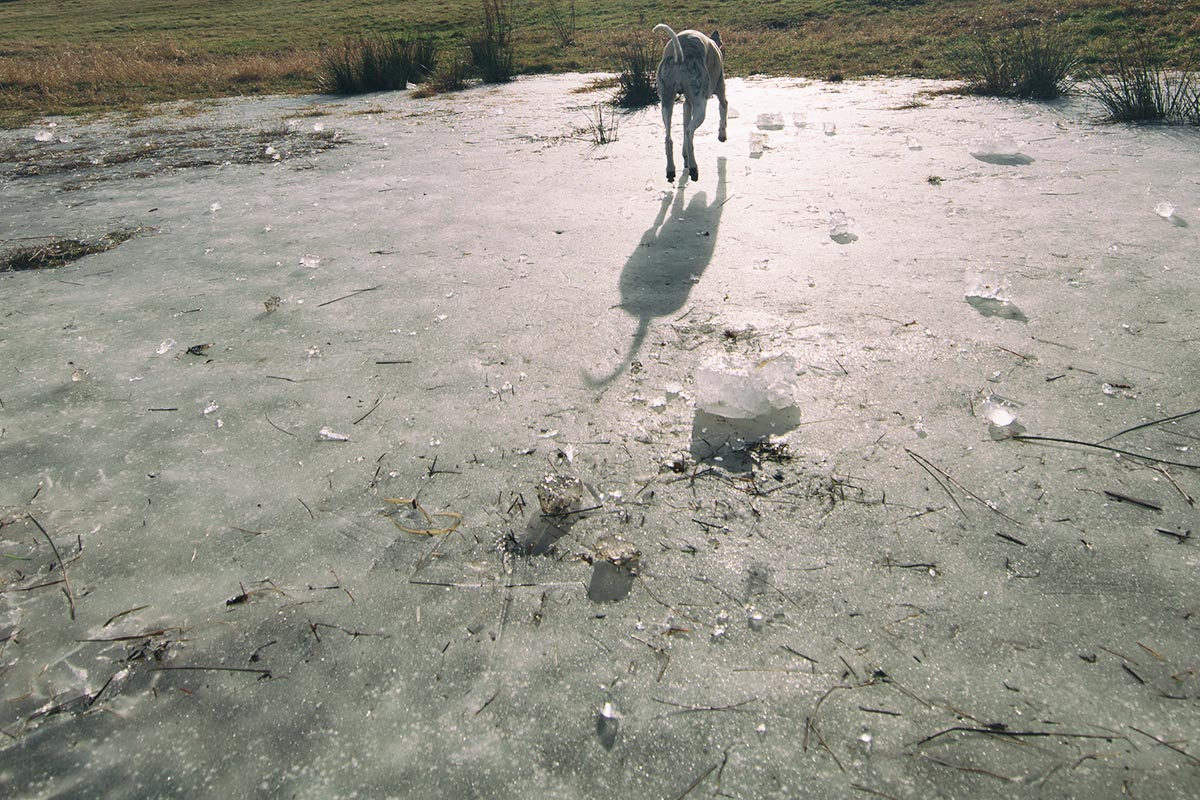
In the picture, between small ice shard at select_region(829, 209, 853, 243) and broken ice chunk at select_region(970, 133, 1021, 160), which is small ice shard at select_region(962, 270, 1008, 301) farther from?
broken ice chunk at select_region(970, 133, 1021, 160)

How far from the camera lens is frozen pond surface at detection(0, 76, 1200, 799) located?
5.01ft

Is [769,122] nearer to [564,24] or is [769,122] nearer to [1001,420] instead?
[1001,420]

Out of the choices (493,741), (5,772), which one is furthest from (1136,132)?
(5,772)

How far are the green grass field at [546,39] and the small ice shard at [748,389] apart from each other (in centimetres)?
814

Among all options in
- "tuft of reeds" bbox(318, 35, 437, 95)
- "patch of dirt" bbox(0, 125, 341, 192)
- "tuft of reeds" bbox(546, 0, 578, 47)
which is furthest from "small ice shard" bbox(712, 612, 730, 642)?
"tuft of reeds" bbox(546, 0, 578, 47)

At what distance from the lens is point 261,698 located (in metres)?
1.65

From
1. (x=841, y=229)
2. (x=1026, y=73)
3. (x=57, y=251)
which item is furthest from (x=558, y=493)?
(x=1026, y=73)

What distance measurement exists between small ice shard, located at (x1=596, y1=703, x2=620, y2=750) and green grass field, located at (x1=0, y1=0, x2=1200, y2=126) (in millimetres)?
9576

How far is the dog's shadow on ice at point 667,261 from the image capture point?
333cm

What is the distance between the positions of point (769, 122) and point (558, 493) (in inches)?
223

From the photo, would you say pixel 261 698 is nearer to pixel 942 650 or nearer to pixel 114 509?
pixel 114 509

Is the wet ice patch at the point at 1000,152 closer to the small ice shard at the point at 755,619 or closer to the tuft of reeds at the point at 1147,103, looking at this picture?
the tuft of reeds at the point at 1147,103

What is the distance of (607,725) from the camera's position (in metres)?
1.56

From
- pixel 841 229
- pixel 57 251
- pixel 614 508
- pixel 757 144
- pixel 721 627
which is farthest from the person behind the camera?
pixel 757 144
